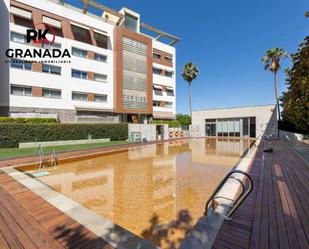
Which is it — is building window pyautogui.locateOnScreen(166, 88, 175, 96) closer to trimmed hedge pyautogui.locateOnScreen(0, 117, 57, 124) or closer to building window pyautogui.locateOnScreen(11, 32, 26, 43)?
trimmed hedge pyautogui.locateOnScreen(0, 117, 57, 124)

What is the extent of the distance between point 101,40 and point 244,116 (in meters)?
28.2

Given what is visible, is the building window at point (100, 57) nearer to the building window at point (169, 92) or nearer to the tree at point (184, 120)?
the building window at point (169, 92)

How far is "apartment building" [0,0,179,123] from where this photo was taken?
19328 millimetres

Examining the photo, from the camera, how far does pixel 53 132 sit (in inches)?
735

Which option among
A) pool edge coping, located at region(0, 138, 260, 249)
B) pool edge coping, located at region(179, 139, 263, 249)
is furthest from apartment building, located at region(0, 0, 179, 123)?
pool edge coping, located at region(179, 139, 263, 249)

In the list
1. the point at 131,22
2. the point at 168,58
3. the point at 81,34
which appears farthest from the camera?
the point at 168,58

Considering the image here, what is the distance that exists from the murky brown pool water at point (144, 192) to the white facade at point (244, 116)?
25834 millimetres

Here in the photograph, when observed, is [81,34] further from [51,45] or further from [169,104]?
[169,104]

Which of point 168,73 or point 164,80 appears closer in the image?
point 164,80

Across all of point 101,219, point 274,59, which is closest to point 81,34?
point 101,219

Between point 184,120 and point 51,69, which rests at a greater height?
point 51,69

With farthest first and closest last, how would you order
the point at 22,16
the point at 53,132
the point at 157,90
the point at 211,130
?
the point at 211,130 < the point at 157,90 < the point at 22,16 < the point at 53,132

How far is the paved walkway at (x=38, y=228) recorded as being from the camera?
342cm

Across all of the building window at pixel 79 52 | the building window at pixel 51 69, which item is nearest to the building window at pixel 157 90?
the building window at pixel 79 52
